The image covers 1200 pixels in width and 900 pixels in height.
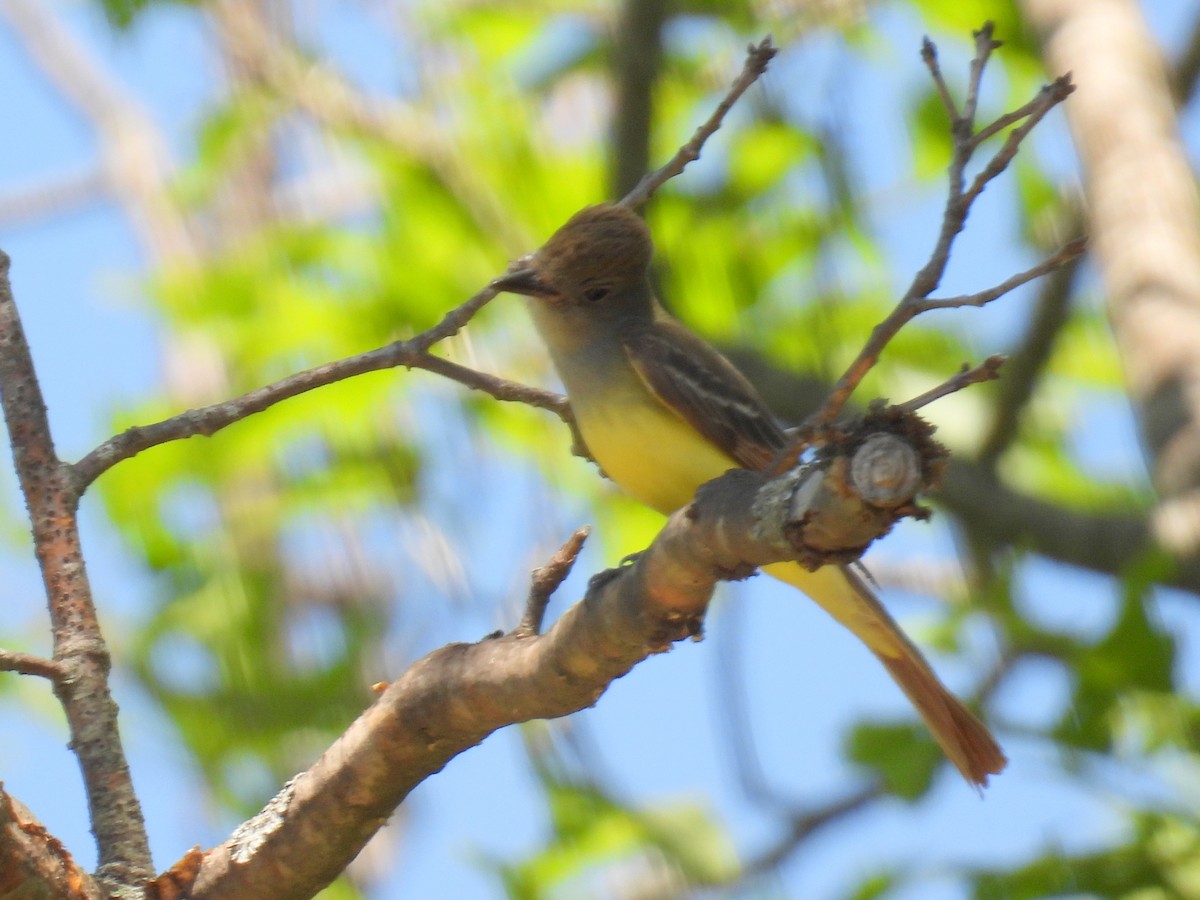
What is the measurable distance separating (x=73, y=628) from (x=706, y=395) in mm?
1952

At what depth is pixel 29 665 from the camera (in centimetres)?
284

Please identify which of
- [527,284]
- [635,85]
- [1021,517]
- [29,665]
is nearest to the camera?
[29,665]

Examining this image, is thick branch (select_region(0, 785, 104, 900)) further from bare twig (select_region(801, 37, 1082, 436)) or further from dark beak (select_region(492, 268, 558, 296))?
dark beak (select_region(492, 268, 558, 296))

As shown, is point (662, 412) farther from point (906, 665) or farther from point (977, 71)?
point (977, 71)

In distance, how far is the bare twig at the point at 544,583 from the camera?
3.21 m

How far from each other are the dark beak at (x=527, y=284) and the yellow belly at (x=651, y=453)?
1.78ft

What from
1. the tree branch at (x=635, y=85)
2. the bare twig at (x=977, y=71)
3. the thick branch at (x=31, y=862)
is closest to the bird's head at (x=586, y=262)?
the tree branch at (x=635, y=85)

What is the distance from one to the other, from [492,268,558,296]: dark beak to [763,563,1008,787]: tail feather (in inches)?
45.2

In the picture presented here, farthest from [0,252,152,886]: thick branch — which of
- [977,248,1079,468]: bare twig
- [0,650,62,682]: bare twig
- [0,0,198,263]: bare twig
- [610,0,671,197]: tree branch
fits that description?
[0,0,198,263]: bare twig

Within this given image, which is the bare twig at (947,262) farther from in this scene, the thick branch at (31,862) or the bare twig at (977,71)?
the thick branch at (31,862)

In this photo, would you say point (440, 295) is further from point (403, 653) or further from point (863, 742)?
point (863, 742)

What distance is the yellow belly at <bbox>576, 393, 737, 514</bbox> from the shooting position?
4.32 meters

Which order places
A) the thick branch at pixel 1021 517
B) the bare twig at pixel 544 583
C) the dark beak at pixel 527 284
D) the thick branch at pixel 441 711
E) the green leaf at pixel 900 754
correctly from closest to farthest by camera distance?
the thick branch at pixel 441 711
the bare twig at pixel 544 583
the green leaf at pixel 900 754
the dark beak at pixel 527 284
the thick branch at pixel 1021 517

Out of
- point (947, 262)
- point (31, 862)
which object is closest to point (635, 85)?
point (947, 262)
